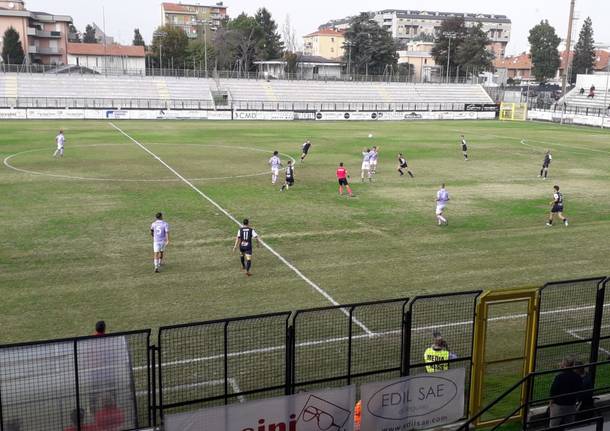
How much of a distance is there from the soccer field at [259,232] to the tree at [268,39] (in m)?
86.4

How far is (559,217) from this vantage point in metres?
25.2

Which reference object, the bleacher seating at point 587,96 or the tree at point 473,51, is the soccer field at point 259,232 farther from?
the tree at point 473,51

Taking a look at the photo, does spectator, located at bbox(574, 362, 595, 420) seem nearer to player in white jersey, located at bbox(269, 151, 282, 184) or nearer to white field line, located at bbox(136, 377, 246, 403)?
white field line, located at bbox(136, 377, 246, 403)

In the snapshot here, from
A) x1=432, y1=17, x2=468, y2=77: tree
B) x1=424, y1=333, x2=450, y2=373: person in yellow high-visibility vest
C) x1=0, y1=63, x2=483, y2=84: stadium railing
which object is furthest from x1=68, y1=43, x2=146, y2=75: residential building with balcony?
x1=424, y1=333, x2=450, y2=373: person in yellow high-visibility vest

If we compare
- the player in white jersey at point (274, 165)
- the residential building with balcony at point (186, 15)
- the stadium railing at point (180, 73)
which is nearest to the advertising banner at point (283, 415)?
the player in white jersey at point (274, 165)

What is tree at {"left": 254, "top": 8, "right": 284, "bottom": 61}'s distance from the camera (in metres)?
127

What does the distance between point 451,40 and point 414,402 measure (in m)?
118

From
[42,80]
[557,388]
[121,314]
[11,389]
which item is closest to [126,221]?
[121,314]

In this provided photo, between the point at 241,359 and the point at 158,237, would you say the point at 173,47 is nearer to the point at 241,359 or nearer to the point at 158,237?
the point at 158,237

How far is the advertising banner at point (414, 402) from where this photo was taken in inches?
379

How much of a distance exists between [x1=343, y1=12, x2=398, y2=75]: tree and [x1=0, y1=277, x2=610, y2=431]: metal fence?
113414 millimetres

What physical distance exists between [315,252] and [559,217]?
11285 mm

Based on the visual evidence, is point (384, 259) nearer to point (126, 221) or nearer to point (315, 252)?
point (315, 252)

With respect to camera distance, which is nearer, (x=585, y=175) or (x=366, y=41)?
(x=585, y=175)
